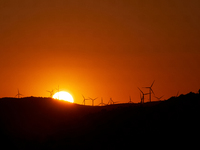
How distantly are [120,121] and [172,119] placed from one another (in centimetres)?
318

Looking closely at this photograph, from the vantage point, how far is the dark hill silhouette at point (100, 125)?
22.4 m

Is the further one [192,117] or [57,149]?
[57,149]

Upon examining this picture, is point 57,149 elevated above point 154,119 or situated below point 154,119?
below

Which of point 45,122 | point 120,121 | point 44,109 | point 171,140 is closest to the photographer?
point 171,140

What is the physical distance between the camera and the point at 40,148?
24875mm

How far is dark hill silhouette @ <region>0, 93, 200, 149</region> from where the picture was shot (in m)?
22.4

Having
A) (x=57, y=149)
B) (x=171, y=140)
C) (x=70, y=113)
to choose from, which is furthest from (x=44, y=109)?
(x=171, y=140)

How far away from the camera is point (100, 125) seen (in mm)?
25172

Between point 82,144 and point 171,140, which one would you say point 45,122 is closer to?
point 82,144

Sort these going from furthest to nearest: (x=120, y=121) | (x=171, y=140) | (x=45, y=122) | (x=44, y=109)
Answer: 1. (x=44, y=109)
2. (x=45, y=122)
3. (x=120, y=121)
4. (x=171, y=140)

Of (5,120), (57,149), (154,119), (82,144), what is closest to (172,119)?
(154,119)

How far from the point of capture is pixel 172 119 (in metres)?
23.0

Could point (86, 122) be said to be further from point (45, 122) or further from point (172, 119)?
point (172, 119)

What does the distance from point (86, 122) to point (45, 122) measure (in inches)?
144
